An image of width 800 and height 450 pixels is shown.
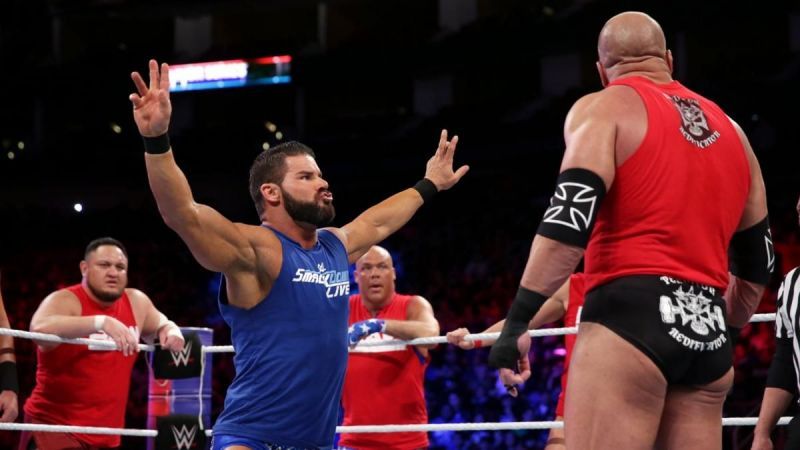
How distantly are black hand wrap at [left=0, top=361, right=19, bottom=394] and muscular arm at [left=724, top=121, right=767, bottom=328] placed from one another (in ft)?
8.72

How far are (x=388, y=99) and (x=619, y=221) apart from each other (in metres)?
11.7

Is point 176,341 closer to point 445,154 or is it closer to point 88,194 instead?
point 445,154

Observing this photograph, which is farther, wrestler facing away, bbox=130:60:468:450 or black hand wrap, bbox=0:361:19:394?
black hand wrap, bbox=0:361:19:394

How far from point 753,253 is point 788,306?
40.2 inches

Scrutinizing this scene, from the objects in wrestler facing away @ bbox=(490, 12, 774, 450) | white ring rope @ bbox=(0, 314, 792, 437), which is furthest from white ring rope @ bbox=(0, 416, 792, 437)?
wrestler facing away @ bbox=(490, 12, 774, 450)

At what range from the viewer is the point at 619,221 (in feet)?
6.23

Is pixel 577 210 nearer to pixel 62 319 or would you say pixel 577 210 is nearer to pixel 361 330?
pixel 361 330

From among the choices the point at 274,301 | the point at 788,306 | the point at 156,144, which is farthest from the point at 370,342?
the point at 156,144

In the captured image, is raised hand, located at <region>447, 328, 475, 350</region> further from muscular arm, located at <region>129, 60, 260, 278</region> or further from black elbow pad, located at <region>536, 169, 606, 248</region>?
black elbow pad, located at <region>536, 169, 606, 248</region>

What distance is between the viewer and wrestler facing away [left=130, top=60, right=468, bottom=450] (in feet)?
7.95

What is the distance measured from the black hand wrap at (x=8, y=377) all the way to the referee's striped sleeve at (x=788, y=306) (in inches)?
105

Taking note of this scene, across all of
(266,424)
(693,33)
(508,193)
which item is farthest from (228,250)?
(693,33)

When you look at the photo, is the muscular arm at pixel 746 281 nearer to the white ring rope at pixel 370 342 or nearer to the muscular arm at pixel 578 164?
the muscular arm at pixel 578 164

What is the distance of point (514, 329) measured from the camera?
72.9 inches
